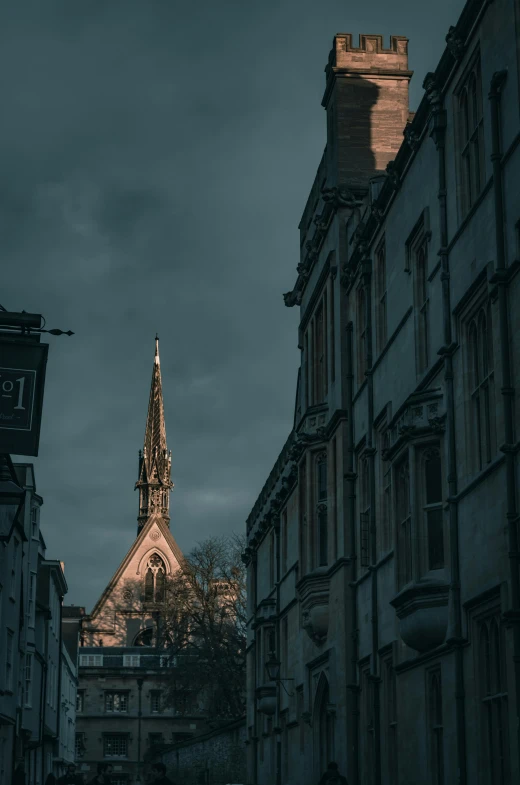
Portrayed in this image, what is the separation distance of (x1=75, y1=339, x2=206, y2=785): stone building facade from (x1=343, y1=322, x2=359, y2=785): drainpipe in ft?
163

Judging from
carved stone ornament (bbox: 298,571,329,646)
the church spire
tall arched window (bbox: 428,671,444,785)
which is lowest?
tall arched window (bbox: 428,671,444,785)

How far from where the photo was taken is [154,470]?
129m

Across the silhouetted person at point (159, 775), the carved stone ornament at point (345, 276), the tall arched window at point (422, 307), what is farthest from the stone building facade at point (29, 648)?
the silhouetted person at point (159, 775)

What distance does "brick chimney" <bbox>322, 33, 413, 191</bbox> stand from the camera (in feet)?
89.5

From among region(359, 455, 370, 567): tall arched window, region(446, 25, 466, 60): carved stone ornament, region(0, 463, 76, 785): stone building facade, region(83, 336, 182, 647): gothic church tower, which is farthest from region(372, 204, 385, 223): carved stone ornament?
region(83, 336, 182, 647): gothic church tower

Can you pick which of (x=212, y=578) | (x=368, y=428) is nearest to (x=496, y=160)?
(x=368, y=428)

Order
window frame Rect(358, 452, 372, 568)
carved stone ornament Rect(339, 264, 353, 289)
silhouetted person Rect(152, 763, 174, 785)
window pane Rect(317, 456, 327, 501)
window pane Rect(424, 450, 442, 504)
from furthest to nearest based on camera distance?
1. window pane Rect(317, 456, 327, 501)
2. carved stone ornament Rect(339, 264, 353, 289)
3. window frame Rect(358, 452, 372, 568)
4. window pane Rect(424, 450, 442, 504)
5. silhouetted person Rect(152, 763, 174, 785)

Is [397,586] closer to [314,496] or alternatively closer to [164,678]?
[314,496]

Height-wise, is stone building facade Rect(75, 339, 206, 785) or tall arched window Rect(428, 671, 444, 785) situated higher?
stone building facade Rect(75, 339, 206, 785)

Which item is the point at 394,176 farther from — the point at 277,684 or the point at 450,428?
the point at 277,684

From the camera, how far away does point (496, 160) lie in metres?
15.6

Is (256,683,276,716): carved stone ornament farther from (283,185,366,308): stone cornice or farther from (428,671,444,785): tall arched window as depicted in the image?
(428,671,444,785): tall arched window

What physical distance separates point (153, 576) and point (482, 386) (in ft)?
318

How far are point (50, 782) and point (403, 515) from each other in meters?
12.3
